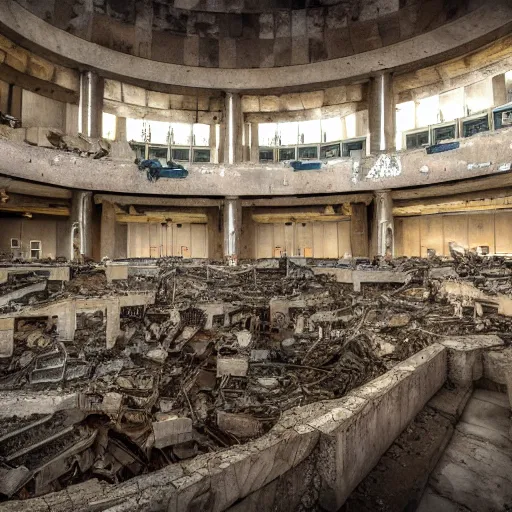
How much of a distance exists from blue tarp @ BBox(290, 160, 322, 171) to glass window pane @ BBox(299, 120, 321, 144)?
4.50 m

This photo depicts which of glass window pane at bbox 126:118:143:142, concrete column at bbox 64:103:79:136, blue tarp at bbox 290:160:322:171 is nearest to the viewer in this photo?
blue tarp at bbox 290:160:322:171

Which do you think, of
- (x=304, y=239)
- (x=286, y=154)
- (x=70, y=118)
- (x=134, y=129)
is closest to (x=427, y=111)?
(x=286, y=154)

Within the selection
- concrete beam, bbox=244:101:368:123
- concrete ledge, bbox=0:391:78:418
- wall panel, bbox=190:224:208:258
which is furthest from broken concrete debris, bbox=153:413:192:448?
concrete beam, bbox=244:101:368:123

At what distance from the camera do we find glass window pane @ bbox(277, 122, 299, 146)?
60.3 ft

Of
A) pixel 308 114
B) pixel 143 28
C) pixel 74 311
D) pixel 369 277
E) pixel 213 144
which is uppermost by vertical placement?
pixel 143 28

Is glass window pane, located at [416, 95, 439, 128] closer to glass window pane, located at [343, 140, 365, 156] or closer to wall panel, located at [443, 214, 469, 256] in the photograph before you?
glass window pane, located at [343, 140, 365, 156]

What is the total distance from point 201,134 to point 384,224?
10.9m

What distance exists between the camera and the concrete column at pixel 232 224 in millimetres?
14844

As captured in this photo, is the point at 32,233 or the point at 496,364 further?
the point at 32,233

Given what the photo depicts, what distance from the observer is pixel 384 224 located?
13617 millimetres

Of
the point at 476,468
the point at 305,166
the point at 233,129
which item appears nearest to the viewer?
the point at 476,468

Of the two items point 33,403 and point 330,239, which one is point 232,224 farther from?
point 33,403

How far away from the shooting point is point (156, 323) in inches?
303

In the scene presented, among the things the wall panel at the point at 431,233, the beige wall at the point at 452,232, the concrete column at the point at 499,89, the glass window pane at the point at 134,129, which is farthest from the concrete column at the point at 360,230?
the glass window pane at the point at 134,129
